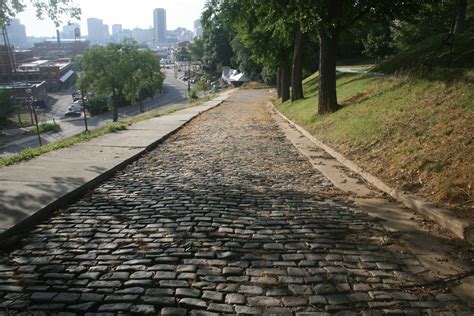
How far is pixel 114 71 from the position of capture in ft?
215

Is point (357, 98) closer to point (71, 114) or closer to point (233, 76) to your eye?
point (71, 114)

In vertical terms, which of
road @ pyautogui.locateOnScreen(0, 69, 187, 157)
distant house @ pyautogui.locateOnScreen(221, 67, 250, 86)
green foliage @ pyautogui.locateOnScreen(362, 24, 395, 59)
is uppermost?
green foliage @ pyautogui.locateOnScreen(362, 24, 395, 59)

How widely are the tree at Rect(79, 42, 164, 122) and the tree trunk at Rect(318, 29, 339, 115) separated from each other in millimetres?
50755

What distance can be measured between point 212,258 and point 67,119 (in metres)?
70.8

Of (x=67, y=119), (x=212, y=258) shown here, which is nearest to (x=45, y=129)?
(x=67, y=119)

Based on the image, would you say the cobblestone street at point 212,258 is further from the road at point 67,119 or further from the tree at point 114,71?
the tree at point 114,71

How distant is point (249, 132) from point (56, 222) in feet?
37.3

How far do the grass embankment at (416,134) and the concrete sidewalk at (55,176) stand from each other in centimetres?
589

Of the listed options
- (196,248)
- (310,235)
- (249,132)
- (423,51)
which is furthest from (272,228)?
(423,51)

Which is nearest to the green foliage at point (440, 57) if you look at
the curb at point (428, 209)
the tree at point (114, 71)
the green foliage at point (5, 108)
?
the curb at point (428, 209)

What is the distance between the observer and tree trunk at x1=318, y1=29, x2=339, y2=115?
15742 millimetres

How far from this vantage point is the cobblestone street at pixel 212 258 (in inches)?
143

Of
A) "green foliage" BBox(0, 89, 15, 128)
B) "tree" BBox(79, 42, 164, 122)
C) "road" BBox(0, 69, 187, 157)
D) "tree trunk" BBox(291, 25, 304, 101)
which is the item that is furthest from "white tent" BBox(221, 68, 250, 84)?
"tree trunk" BBox(291, 25, 304, 101)

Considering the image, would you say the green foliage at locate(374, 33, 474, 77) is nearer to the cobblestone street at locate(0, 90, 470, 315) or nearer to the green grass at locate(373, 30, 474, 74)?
the green grass at locate(373, 30, 474, 74)
